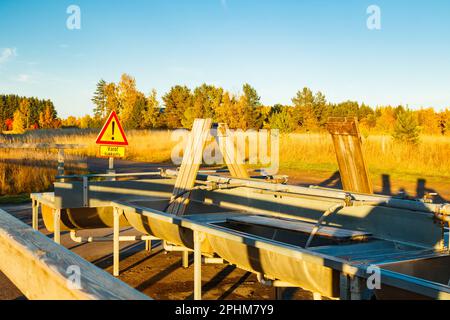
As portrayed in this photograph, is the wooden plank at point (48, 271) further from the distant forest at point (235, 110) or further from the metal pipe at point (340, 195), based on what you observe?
the distant forest at point (235, 110)

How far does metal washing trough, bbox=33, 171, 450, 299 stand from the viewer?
3.29m

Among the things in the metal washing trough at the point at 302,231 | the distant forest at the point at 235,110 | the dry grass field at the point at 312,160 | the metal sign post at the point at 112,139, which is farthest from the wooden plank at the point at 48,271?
the distant forest at the point at 235,110

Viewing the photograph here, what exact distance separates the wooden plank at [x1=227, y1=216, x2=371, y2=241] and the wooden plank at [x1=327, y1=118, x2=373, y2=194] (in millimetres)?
783

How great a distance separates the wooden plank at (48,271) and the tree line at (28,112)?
322 ft

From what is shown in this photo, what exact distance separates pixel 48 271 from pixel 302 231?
3.27 meters

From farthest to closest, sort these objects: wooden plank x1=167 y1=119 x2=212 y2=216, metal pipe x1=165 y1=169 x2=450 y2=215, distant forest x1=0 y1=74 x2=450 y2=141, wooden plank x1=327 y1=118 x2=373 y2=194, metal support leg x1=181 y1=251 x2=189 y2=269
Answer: distant forest x1=0 y1=74 x2=450 y2=141, metal support leg x1=181 y1=251 x2=189 y2=269, wooden plank x1=167 y1=119 x2=212 y2=216, wooden plank x1=327 y1=118 x2=373 y2=194, metal pipe x1=165 y1=169 x2=450 y2=215

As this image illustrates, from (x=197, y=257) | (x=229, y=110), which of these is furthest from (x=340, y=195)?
(x=229, y=110)

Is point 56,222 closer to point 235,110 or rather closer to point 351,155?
point 351,155

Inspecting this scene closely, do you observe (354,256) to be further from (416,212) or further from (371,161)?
(371,161)

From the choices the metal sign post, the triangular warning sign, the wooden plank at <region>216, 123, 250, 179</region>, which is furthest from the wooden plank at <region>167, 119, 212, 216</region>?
the triangular warning sign

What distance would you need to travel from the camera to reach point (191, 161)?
659 centimetres

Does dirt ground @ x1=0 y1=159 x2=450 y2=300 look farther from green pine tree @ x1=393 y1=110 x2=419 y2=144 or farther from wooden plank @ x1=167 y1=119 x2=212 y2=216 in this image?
green pine tree @ x1=393 y1=110 x2=419 y2=144

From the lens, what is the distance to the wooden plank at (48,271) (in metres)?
1.75
